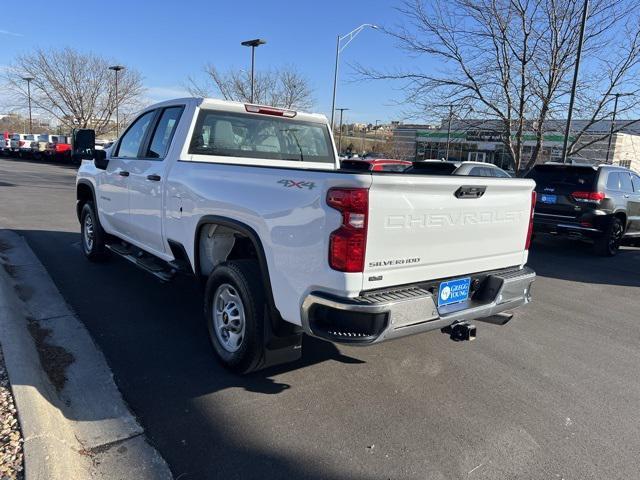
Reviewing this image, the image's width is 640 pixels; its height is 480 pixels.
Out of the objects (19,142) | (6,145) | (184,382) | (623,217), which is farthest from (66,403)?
(6,145)

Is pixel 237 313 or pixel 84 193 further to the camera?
pixel 84 193

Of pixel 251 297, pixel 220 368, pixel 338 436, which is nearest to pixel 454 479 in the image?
pixel 338 436

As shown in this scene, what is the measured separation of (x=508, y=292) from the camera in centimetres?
369

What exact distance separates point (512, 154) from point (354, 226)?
49.5ft

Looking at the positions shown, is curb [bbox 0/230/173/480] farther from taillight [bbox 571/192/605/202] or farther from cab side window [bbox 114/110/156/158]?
taillight [bbox 571/192/605/202]

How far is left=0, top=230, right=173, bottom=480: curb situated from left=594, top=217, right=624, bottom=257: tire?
8.89 metres

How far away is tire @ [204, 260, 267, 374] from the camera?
3.38 metres

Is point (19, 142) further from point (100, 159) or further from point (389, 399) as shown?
point (389, 399)

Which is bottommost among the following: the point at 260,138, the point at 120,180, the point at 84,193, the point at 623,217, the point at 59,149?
the point at 623,217

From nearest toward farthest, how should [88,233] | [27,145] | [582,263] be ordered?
[88,233] < [582,263] < [27,145]

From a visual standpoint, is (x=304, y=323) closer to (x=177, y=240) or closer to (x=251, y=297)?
(x=251, y=297)

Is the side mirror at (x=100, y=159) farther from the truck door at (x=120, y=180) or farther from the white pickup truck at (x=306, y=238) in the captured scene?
the white pickup truck at (x=306, y=238)

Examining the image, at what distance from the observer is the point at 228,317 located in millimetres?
3748

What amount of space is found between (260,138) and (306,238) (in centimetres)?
236
